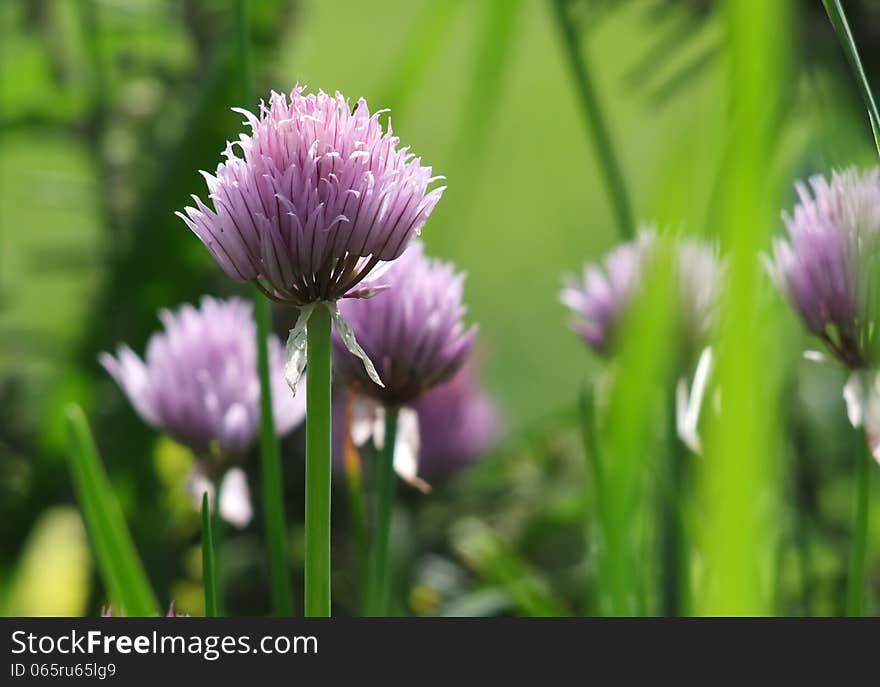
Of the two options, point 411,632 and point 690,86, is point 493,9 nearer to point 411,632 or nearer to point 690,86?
point 411,632

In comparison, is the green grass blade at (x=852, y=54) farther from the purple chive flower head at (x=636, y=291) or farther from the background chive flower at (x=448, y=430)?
the background chive flower at (x=448, y=430)

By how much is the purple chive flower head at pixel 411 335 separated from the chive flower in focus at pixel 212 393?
0.13 feet

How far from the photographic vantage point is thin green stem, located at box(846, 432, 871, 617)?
24 cm

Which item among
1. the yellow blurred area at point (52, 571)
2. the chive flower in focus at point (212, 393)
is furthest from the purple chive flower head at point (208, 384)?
the yellow blurred area at point (52, 571)

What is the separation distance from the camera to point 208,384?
0.32 meters

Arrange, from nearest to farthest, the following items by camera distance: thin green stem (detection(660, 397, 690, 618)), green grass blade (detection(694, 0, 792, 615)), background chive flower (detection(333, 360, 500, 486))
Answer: green grass blade (detection(694, 0, 792, 615)) < thin green stem (detection(660, 397, 690, 618)) < background chive flower (detection(333, 360, 500, 486))

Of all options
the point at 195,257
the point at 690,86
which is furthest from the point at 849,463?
the point at 195,257

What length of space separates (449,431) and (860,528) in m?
0.38

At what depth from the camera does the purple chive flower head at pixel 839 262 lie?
218mm

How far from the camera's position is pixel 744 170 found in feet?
0.43

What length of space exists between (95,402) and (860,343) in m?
0.49

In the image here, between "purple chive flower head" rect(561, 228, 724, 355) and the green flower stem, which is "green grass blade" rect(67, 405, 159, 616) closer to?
the green flower stem

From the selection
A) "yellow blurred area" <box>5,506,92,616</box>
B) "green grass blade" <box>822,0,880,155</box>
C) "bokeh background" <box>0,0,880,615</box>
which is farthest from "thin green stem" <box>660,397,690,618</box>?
"yellow blurred area" <box>5,506,92,616</box>

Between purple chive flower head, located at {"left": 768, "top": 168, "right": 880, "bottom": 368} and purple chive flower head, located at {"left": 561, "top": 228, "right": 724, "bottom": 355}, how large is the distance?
0.03 meters
